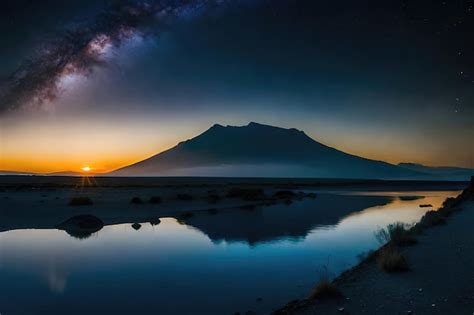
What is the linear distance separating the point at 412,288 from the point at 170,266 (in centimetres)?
702

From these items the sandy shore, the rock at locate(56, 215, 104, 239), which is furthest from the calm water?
the sandy shore

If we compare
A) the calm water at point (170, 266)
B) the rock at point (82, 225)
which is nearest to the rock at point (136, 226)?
the calm water at point (170, 266)

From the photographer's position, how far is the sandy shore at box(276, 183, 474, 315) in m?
7.35

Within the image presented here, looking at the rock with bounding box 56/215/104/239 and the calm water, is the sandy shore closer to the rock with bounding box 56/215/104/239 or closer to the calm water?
the calm water

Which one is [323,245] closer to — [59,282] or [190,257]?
[190,257]

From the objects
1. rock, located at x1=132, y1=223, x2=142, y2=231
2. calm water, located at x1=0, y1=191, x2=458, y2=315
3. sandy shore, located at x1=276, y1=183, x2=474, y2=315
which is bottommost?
calm water, located at x1=0, y1=191, x2=458, y2=315

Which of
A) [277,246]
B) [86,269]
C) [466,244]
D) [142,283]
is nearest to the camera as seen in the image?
[142,283]

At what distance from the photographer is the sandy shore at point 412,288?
735 cm

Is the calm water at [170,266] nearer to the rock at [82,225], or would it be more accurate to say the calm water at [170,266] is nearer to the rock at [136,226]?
the rock at [136,226]

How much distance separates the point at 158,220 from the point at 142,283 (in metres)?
14.3

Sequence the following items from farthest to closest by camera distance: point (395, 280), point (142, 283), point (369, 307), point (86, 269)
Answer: point (86, 269) → point (142, 283) → point (395, 280) → point (369, 307)

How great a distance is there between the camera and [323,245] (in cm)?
1645

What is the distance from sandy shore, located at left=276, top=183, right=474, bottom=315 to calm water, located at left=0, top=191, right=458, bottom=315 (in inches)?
44.4

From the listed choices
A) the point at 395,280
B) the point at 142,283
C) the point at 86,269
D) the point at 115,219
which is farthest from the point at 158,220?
the point at 395,280
